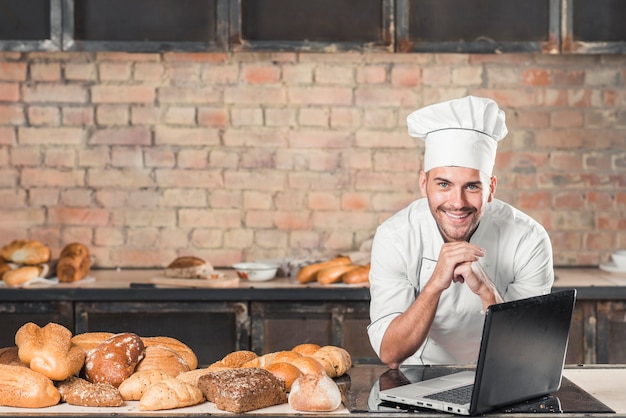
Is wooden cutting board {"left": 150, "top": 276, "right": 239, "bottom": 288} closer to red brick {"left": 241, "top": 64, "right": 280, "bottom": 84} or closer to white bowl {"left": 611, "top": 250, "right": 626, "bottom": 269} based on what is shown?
red brick {"left": 241, "top": 64, "right": 280, "bottom": 84}

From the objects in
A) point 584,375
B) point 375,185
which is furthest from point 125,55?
point 584,375

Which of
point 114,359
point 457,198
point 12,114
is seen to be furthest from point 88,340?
point 12,114

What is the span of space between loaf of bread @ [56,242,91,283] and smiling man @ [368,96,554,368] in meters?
1.91

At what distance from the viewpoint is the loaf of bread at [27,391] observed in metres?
2.13

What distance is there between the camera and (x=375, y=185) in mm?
4949

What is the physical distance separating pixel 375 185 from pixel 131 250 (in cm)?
134

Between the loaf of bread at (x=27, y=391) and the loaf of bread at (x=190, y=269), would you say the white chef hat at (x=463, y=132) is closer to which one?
the loaf of bread at (x=27, y=391)

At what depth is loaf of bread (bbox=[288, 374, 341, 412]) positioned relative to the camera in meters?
2.12

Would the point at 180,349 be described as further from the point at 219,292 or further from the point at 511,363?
the point at 219,292

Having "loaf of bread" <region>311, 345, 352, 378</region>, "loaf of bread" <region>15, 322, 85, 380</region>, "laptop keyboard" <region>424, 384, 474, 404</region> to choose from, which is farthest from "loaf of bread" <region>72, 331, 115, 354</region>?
"laptop keyboard" <region>424, 384, 474, 404</region>

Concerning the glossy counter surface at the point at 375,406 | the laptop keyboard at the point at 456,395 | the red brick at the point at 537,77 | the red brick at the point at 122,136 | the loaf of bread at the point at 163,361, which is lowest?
the glossy counter surface at the point at 375,406

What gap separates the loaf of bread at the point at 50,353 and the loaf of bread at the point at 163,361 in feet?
0.52

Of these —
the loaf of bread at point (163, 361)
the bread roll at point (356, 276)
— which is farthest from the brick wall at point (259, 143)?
the loaf of bread at point (163, 361)

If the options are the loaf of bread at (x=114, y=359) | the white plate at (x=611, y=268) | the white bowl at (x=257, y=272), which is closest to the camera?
the loaf of bread at (x=114, y=359)
